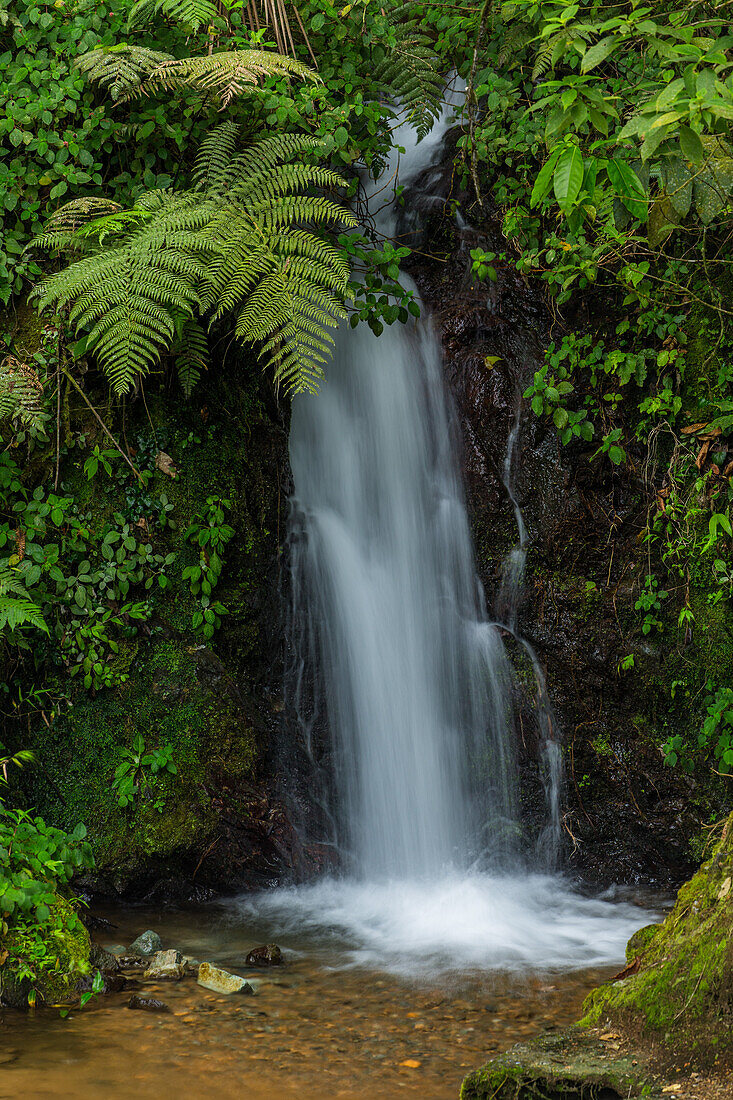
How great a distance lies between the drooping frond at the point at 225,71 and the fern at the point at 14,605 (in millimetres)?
2624

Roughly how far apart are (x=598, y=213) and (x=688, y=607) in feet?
7.34

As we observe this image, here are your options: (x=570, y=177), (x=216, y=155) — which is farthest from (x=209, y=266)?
(x=570, y=177)

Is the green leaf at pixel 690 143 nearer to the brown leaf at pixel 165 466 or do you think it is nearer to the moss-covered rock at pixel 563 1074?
the moss-covered rock at pixel 563 1074

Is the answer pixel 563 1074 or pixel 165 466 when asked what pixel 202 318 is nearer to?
pixel 165 466

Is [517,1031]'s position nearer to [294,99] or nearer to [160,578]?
[160,578]

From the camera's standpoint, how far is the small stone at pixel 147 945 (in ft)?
12.7

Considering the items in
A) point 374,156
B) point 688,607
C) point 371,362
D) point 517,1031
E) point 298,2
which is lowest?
point 517,1031

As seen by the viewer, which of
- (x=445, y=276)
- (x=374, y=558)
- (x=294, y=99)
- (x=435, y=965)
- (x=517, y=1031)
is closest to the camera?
(x=517, y=1031)

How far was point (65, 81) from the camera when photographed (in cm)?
479

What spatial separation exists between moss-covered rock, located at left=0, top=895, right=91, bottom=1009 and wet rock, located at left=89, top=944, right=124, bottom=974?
0.04m

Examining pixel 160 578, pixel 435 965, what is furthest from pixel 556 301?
pixel 435 965

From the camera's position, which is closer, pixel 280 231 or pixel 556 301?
pixel 280 231

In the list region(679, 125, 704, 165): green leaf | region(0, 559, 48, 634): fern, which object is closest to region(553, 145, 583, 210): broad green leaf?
region(679, 125, 704, 165): green leaf

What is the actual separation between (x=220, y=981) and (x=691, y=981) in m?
1.92
